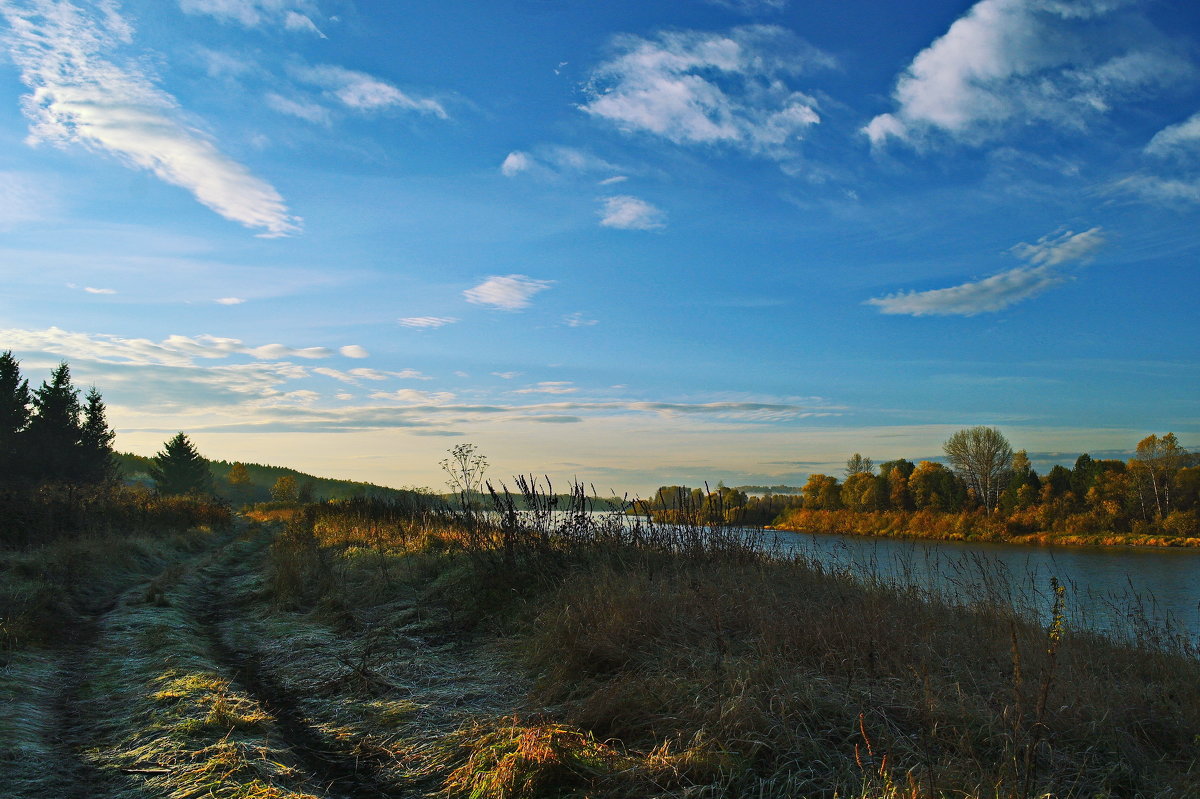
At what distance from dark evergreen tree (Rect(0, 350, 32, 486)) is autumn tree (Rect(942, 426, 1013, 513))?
61.8 m

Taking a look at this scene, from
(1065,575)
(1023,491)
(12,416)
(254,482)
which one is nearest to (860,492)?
(1023,491)

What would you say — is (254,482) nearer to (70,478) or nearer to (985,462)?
(70,478)

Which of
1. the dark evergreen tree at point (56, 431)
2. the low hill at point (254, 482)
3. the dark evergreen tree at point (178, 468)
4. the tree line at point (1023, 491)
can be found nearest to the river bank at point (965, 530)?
the tree line at point (1023, 491)

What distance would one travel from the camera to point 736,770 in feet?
11.7

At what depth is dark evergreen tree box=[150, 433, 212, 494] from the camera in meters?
57.2

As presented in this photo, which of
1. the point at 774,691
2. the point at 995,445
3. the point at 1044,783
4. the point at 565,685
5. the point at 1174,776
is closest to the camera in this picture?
the point at 1044,783

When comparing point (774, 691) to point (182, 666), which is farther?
point (182, 666)

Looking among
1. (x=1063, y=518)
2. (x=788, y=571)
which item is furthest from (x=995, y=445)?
(x=788, y=571)

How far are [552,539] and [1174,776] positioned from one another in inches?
306

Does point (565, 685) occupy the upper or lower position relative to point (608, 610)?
lower

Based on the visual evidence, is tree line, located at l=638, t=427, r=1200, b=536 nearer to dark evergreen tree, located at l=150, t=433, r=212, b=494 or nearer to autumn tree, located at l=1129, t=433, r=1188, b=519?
autumn tree, located at l=1129, t=433, r=1188, b=519

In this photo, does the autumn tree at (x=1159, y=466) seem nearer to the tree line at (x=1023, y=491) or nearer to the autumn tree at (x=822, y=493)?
the tree line at (x=1023, y=491)

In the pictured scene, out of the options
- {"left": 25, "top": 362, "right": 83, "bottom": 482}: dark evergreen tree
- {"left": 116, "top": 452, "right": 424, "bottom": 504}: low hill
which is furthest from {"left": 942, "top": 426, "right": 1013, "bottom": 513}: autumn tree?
{"left": 25, "top": 362, "right": 83, "bottom": 482}: dark evergreen tree

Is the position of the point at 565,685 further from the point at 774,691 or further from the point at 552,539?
the point at 552,539
